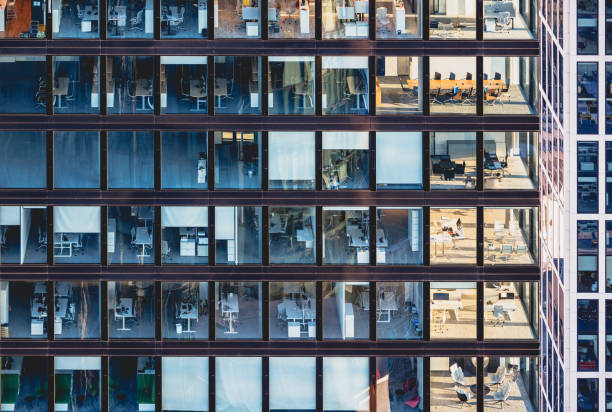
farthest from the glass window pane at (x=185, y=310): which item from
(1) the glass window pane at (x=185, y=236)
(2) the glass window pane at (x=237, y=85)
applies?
(2) the glass window pane at (x=237, y=85)

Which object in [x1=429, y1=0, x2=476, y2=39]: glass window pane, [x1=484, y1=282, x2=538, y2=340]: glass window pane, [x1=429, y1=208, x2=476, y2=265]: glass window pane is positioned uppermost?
[x1=429, y1=0, x2=476, y2=39]: glass window pane

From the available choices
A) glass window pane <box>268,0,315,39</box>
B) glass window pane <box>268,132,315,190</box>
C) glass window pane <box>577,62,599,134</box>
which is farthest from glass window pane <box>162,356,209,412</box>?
glass window pane <box>577,62,599,134</box>

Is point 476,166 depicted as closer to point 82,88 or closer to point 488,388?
point 488,388

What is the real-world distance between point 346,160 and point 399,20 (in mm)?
5038

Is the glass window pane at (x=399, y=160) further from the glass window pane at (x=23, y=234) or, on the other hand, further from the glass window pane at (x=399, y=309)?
the glass window pane at (x=23, y=234)

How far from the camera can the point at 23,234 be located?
34312 mm

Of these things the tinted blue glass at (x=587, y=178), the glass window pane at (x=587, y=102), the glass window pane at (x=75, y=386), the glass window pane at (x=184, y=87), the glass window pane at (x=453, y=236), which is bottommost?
the glass window pane at (x=75, y=386)

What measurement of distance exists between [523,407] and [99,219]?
15946mm

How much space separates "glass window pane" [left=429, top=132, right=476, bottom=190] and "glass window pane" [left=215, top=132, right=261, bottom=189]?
19.4ft

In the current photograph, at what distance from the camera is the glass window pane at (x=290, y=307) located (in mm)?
34250

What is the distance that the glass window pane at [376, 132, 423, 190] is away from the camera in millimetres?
33875

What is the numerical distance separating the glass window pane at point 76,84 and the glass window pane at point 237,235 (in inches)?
225

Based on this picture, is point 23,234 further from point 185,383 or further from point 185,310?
point 185,383

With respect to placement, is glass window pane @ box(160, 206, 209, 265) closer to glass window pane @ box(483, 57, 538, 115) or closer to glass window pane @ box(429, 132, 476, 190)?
glass window pane @ box(429, 132, 476, 190)
